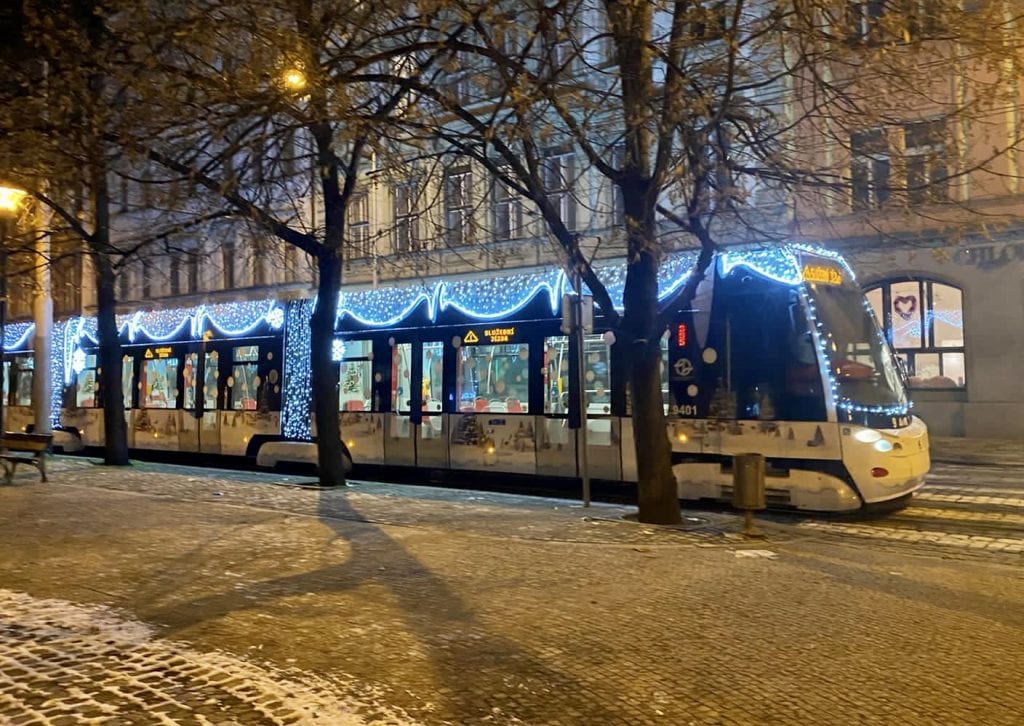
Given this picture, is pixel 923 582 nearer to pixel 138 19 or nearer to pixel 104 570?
pixel 104 570

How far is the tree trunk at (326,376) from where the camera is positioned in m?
13.2

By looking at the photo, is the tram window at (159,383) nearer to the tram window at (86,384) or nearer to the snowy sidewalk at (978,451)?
the tram window at (86,384)

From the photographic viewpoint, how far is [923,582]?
24.2 ft

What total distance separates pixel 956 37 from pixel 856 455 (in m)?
4.48

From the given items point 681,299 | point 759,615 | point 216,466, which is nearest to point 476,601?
point 759,615

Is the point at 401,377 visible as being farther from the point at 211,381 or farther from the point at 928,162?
the point at 928,162

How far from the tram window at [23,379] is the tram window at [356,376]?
34.2 feet

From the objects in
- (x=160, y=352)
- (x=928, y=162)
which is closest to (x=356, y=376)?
(x=160, y=352)

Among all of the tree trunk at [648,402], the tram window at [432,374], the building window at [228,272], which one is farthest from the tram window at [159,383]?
the building window at [228,272]

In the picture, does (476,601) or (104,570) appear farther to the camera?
(104,570)

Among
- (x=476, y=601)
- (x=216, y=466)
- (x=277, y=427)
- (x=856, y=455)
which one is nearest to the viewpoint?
(x=476, y=601)

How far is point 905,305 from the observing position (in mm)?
22375

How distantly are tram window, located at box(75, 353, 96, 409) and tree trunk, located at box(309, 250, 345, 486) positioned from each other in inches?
360

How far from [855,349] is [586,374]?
362 cm
